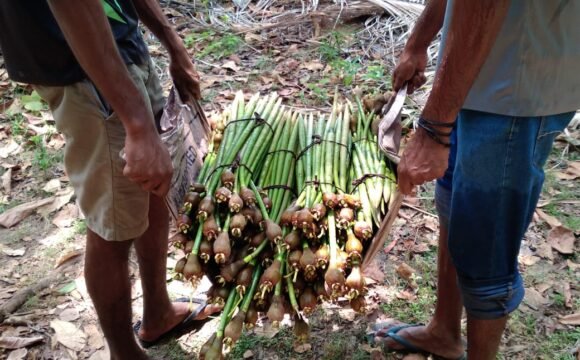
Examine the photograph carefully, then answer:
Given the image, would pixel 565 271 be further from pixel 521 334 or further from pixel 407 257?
pixel 407 257

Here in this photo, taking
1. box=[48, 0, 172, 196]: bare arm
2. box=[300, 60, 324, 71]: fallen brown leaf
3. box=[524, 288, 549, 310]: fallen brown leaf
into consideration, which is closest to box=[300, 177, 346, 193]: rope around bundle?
box=[48, 0, 172, 196]: bare arm

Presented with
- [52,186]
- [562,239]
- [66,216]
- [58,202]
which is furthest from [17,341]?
[562,239]

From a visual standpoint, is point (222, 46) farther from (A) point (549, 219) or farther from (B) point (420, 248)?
(A) point (549, 219)

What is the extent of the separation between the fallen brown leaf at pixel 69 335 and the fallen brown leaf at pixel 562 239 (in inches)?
112

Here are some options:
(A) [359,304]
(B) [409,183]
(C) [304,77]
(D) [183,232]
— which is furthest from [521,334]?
(C) [304,77]

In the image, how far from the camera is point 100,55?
1.74 metres

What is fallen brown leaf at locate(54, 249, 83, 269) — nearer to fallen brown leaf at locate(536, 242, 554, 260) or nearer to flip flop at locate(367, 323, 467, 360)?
flip flop at locate(367, 323, 467, 360)

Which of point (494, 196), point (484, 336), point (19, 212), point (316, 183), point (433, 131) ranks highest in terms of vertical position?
point (433, 131)

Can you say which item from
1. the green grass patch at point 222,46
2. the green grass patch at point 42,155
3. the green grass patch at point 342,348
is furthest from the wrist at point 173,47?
the green grass patch at point 222,46

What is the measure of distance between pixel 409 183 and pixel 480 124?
326 millimetres

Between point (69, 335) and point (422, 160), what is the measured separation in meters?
2.15

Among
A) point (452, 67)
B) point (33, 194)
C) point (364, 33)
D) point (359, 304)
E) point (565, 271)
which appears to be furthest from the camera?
point (364, 33)

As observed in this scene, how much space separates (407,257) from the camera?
3.32 meters

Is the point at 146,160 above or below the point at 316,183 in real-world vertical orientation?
above
